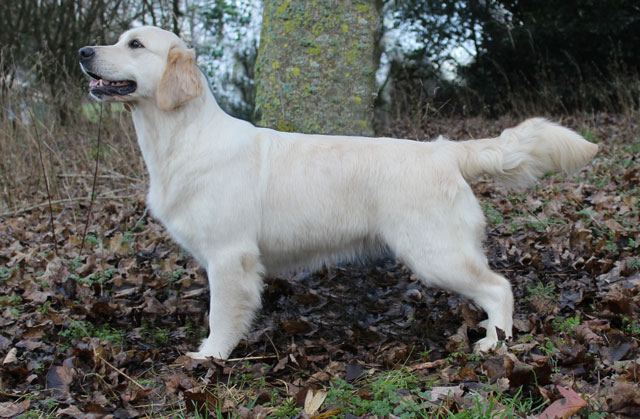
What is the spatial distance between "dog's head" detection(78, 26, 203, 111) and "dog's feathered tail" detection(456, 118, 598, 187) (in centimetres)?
154

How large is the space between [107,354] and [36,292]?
3.56ft

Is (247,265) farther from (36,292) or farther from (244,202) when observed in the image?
(36,292)

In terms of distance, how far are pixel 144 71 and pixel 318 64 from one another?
1.76 metres

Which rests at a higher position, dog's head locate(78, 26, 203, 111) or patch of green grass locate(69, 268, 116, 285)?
dog's head locate(78, 26, 203, 111)

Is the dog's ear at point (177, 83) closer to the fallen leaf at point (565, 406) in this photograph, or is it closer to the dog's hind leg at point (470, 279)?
the dog's hind leg at point (470, 279)

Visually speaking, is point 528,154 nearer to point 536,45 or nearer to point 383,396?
point 383,396

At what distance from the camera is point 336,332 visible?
11.0 ft

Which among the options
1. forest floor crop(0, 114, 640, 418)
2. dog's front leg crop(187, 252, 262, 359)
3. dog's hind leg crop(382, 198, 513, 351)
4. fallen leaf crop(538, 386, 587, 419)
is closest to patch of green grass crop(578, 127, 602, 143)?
forest floor crop(0, 114, 640, 418)

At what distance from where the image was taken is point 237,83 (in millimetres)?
13500

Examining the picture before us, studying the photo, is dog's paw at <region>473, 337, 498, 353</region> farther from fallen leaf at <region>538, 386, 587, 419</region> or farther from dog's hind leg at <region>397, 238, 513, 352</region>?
fallen leaf at <region>538, 386, 587, 419</region>

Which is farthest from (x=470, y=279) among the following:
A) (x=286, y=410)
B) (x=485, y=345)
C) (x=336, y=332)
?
(x=286, y=410)

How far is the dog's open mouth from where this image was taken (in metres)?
2.94

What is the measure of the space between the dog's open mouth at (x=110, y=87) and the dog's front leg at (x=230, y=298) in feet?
3.32

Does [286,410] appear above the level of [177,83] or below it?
below
